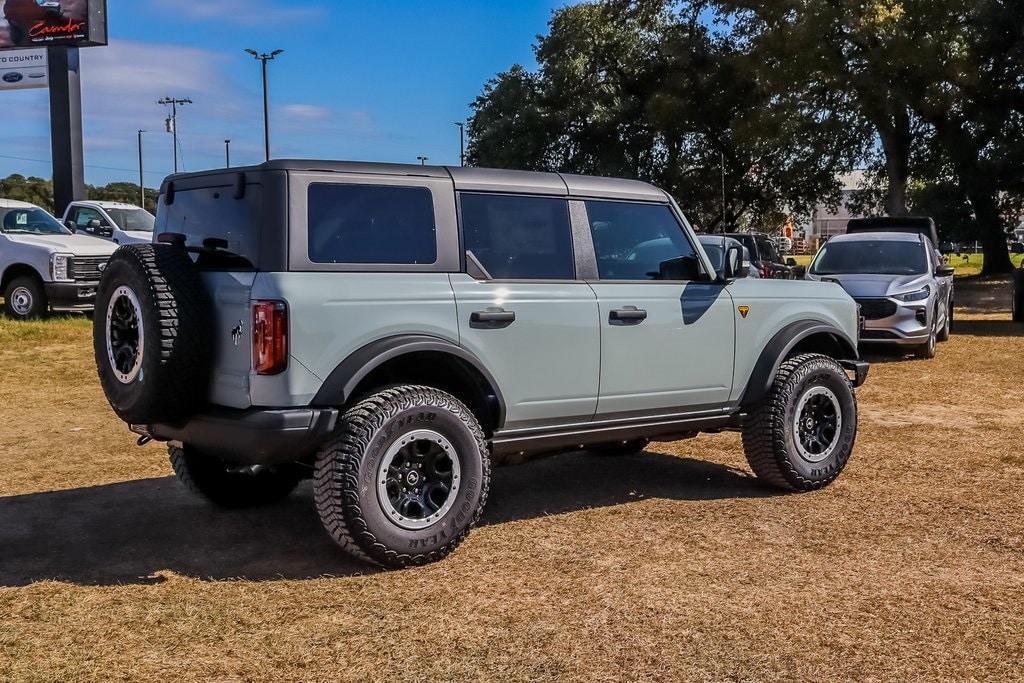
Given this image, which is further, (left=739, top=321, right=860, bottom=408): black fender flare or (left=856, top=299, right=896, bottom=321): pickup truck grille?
(left=856, top=299, right=896, bottom=321): pickup truck grille

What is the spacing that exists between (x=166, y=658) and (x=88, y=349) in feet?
37.1

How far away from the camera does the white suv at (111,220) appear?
62.6ft

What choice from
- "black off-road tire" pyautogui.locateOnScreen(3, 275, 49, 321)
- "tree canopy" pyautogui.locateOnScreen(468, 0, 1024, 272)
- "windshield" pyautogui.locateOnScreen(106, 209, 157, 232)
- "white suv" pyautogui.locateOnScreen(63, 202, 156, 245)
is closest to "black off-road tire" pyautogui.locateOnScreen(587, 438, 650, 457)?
"black off-road tire" pyautogui.locateOnScreen(3, 275, 49, 321)

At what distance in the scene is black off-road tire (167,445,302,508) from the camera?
19.5 feet

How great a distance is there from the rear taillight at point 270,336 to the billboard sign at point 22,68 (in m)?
32.6

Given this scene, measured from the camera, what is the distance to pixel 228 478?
6.07 m

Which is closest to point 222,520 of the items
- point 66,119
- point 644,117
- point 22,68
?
point 66,119

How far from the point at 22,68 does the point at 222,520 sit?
1248 inches

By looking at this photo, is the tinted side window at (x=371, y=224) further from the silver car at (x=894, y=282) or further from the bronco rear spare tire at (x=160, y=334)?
the silver car at (x=894, y=282)

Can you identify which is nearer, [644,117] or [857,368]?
[857,368]

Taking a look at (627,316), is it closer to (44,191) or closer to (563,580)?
(563,580)

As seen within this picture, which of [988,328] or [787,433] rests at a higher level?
[787,433]

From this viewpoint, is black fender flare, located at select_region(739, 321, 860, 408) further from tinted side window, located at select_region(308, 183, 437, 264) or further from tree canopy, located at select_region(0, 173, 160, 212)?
tree canopy, located at select_region(0, 173, 160, 212)

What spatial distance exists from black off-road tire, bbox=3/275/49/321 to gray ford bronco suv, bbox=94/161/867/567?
12.0 meters
